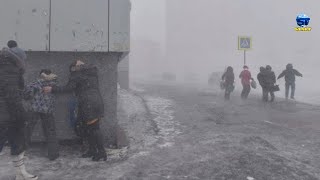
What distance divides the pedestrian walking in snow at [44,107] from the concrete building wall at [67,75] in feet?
1.26

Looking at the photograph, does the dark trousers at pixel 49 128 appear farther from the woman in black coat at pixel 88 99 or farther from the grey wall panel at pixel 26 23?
the grey wall panel at pixel 26 23

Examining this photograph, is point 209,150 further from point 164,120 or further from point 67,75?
point 164,120

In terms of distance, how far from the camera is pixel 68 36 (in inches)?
295

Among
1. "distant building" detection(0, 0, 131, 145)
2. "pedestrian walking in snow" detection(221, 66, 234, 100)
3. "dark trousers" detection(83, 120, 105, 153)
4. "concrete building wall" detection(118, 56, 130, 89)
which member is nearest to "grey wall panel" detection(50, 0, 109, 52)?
"distant building" detection(0, 0, 131, 145)

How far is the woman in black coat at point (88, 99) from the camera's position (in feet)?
22.8

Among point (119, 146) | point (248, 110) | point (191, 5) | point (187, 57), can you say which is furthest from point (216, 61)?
point (119, 146)

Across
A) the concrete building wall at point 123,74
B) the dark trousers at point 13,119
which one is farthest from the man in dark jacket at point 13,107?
the concrete building wall at point 123,74

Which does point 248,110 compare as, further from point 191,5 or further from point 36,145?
point 191,5

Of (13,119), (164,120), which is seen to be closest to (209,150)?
(13,119)

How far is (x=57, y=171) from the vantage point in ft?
21.4

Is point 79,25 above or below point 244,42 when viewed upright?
below

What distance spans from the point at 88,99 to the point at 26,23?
1842 millimetres

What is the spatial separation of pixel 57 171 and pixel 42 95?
1355mm

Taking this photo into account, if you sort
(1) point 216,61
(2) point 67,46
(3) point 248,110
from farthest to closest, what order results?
(1) point 216,61
(3) point 248,110
(2) point 67,46
